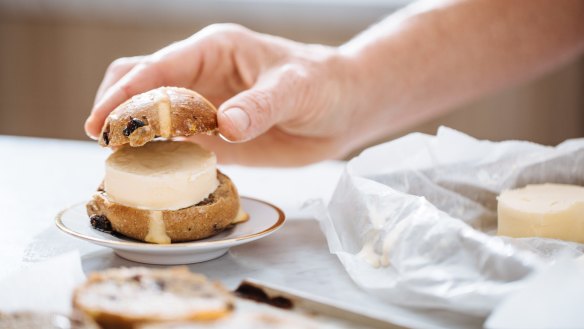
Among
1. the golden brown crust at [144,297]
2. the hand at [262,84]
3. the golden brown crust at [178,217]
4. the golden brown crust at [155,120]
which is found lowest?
the golden brown crust at [144,297]

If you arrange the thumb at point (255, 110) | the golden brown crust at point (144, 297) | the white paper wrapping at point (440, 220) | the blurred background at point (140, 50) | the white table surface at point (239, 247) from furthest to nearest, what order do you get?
the blurred background at point (140, 50), the thumb at point (255, 110), the white table surface at point (239, 247), the white paper wrapping at point (440, 220), the golden brown crust at point (144, 297)

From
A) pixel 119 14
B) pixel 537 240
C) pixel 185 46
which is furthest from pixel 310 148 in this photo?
pixel 119 14

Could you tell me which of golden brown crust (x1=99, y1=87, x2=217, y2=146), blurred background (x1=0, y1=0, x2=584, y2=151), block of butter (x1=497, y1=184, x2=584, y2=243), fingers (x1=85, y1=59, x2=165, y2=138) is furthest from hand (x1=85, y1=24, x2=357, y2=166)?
blurred background (x1=0, y1=0, x2=584, y2=151)

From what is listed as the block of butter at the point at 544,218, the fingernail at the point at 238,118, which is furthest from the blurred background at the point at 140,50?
the fingernail at the point at 238,118

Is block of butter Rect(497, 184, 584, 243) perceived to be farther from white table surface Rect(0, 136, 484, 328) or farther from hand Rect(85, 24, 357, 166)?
hand Rect(85, 24, 357, 166)

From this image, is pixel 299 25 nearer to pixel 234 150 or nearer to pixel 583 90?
pixel 583 90

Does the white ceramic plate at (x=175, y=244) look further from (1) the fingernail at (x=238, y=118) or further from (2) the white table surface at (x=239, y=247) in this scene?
(1) the fingernail at (x=238, y=118)
